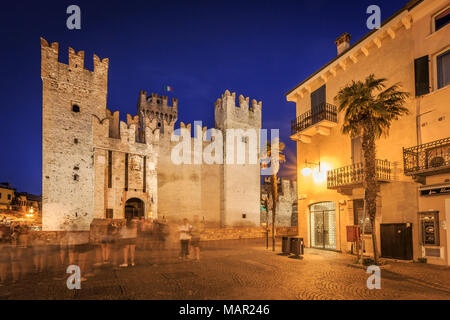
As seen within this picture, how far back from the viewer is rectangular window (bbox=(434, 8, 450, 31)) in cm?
1181

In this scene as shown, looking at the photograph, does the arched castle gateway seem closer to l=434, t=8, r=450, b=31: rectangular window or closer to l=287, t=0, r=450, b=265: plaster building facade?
l=287, t=0, r=450, b=265: plaster building facade

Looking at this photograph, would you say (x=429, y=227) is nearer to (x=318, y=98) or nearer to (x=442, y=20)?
(x=442, y=20)

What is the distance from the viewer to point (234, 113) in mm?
34281

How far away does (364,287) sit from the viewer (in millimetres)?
7746

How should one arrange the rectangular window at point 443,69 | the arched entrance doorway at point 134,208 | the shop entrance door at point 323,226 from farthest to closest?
the arched entrance doorway at point 134,208 → the shop entrance door at point 323,226 → the rectangular window at point 443,69

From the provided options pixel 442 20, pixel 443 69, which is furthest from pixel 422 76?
pixel 442 20

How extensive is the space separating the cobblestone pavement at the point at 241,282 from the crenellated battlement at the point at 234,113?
23.8 m

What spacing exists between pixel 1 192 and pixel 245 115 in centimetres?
4654

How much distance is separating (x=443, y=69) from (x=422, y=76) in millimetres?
712

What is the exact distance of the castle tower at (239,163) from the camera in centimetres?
3288

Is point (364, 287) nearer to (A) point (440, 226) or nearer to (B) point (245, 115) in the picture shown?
(A) point (440, 226)

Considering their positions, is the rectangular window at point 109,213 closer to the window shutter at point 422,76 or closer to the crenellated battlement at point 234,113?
the crenellated battlement at point 234,113

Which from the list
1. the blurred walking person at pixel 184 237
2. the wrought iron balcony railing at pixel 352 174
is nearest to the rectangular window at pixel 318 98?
the wrought iron balcony railing at pixel 352 174
